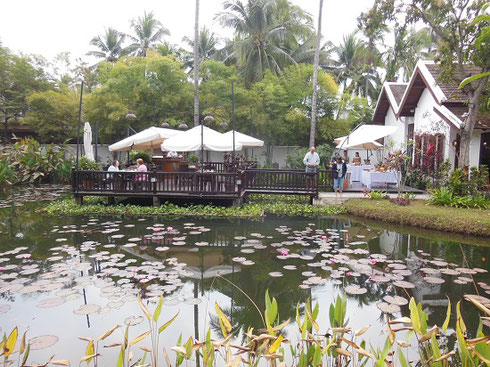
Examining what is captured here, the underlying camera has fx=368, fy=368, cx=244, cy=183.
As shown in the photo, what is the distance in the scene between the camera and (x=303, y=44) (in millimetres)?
26266

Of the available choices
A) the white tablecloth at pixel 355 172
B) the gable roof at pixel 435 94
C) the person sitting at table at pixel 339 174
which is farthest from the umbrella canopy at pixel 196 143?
the gable roof at pixel 435 94

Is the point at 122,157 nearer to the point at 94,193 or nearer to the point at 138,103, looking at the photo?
the point at 138,103

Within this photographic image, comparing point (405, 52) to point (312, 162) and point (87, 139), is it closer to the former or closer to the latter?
point (312, 162)

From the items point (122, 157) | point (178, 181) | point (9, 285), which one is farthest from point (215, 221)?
point (122, 157)

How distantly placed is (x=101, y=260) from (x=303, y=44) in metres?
24.0

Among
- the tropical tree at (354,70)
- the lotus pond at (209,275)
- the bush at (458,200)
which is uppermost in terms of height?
the tropical tree at (354,70)

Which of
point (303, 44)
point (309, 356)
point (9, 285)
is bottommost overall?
point (9, 285)

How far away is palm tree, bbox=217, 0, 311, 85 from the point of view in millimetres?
22688

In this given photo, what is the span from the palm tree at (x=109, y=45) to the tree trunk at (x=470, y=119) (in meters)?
32.4

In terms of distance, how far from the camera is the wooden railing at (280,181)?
11422mm

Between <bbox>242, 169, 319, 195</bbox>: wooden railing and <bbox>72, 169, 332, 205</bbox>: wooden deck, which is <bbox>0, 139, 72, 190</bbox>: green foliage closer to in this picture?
<bbox>72, 169, 332, 205</bbox>: wooden deck

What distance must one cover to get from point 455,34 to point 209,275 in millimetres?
10132

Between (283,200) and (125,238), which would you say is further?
Result: (283,200)

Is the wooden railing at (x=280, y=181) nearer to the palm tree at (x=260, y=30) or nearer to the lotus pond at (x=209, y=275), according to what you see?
the lotus pond at (x=209, y=275)
